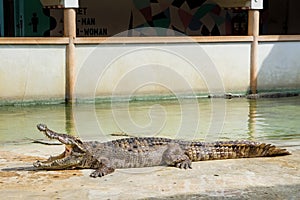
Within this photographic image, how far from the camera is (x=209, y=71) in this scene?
12.5 metres

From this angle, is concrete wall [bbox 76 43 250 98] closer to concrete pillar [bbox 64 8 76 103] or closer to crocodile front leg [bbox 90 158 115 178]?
concrete pillar [bbox 64 8 76 103]

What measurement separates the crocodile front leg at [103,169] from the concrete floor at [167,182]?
6 centimetres

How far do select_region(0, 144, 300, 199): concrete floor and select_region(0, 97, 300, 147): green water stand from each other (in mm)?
1497

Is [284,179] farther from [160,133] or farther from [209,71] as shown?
[209,71]

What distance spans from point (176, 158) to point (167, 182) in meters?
0.68

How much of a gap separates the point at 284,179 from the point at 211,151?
100cm

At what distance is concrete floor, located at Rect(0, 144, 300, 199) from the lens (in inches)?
180

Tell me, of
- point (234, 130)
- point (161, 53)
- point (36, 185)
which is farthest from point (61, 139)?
point (161, 53)

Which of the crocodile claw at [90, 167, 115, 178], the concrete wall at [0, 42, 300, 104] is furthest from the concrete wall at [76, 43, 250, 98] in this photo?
the crocodile claw at [90, 167, 115, 178]

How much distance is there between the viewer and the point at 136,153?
5.58m

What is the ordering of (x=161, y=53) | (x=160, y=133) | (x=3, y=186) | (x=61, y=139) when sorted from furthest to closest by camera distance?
(x=161, y=53), (x=160, y=133), (x=61, y=139), (x=3, y=186)

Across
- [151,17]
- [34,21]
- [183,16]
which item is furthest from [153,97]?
[183,16]

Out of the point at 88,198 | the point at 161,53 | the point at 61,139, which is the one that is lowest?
the point at 88,198

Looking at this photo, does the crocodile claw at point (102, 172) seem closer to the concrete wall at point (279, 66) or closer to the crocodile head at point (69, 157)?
the crocodile head at point (69, 157)
